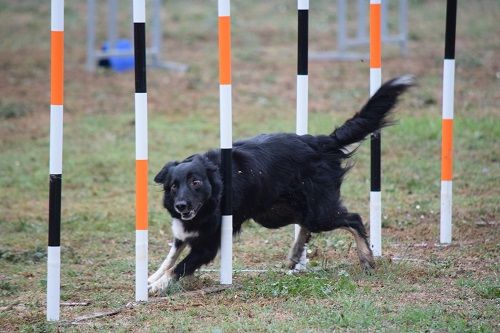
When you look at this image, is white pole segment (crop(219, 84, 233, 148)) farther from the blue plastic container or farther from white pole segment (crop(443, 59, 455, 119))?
the blue plastic container

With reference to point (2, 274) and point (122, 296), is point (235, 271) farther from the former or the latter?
point (2, 274)

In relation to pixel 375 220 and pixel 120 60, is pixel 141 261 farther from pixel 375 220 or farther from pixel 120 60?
pixel 120 60

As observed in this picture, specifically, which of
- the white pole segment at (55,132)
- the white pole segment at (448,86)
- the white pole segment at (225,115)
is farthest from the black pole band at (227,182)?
the white pole segment at (448,86)

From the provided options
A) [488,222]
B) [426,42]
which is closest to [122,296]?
[488,222]

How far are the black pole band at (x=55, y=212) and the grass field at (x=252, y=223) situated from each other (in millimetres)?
502

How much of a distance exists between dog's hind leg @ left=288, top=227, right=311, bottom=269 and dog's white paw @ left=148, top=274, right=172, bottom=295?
108 cm

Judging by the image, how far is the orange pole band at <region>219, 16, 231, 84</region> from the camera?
5.84 m

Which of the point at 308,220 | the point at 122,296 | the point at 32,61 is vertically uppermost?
the point at 32,61

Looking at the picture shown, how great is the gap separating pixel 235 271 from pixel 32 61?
12651 millimetres

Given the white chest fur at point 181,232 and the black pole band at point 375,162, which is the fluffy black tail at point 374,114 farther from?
the white chest fur at point 181,232

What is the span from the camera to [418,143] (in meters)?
11.3

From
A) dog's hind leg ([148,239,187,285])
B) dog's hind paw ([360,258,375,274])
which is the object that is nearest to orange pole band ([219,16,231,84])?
dog's hind leg ([148,239,187,285])

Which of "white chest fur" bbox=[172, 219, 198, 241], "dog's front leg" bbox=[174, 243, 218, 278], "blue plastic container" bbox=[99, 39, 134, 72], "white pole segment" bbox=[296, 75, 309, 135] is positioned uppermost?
"blue plastic container" bbox=[99, 39, 134, 72]

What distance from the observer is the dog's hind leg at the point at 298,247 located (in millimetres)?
6645
